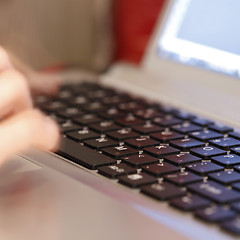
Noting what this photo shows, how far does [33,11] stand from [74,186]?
50cm

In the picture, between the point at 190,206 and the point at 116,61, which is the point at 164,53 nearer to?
the point at 116,61

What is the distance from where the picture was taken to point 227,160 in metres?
0.49

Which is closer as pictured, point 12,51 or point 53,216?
point 53,216

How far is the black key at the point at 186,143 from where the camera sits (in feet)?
1.75

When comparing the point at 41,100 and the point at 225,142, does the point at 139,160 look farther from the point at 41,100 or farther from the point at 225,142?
the point at 41,100

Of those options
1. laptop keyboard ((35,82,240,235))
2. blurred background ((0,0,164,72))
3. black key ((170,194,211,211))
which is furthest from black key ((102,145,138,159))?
blurred background ((0,0,164,72))

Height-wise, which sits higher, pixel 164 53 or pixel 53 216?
pixel 164 53

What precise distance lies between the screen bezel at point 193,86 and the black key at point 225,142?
7cm

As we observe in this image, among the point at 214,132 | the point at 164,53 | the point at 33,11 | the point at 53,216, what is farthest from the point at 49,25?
the point at 53,216

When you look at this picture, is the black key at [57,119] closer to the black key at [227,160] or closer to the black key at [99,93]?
the black key at [99,93]

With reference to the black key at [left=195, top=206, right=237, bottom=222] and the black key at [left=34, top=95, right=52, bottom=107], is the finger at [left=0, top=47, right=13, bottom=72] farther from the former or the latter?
the black key at [left=195, top=206, right=237, bottom=222]

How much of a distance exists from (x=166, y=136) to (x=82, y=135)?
9 cm

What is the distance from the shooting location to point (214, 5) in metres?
0.74

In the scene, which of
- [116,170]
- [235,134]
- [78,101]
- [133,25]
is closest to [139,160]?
[116,170]
